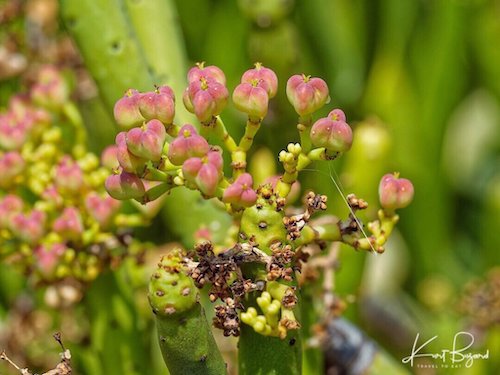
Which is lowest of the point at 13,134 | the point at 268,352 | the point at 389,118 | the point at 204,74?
the point at 389,118

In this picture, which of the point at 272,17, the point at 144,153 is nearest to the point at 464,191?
the point at 272,17

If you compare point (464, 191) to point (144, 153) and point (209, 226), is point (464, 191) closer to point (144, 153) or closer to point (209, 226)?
point (209, 226)

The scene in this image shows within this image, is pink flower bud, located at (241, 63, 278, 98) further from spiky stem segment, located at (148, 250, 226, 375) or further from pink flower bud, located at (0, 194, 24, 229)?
pink flower bud, located at (0, 194, 24, 229)

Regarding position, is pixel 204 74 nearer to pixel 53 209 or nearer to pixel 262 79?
pixel 262 79

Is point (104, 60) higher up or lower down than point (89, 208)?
higher up

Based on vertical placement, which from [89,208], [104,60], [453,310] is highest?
[104,60]

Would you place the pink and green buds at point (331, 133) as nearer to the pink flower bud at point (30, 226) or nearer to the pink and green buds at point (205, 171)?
the pink and green buds at point (205, 171)

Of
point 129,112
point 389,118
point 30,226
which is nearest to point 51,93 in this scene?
point 30,226
